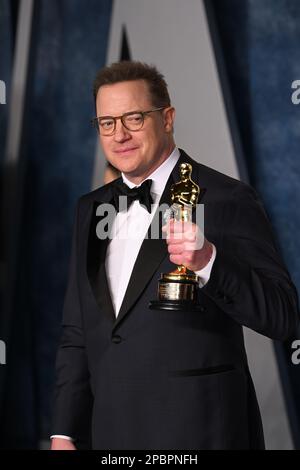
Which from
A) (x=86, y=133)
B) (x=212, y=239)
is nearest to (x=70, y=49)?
(x=86, y=133)

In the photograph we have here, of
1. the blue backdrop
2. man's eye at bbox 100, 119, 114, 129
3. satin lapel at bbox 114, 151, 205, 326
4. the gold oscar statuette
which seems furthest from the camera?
the blue backdrop

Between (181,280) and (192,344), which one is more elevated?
(181,280)

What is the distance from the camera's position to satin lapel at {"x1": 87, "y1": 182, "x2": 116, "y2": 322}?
1878mm

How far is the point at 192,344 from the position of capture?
1.78m

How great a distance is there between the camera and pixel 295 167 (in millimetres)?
3430

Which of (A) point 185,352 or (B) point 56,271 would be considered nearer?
(A) point 185,352

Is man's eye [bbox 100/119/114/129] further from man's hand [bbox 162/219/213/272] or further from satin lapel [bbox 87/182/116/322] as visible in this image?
man's hand [bbox 162/219/213/272]

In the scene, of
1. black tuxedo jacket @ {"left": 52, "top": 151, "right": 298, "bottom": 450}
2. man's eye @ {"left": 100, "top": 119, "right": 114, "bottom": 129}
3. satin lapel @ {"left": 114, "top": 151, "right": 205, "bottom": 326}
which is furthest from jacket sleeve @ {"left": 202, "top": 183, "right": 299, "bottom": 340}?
man's eye @ {"left": 100, "top": 119, "right": 114, "bottom": 129}

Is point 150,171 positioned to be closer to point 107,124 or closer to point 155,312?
point 107,124

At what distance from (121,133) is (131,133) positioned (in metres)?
0.03

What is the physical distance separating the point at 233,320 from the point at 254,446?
32cm

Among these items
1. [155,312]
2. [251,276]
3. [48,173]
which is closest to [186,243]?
[251,276]

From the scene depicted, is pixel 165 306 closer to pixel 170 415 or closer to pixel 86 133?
pixel 170 415

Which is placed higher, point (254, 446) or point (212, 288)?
point (212, 288)
